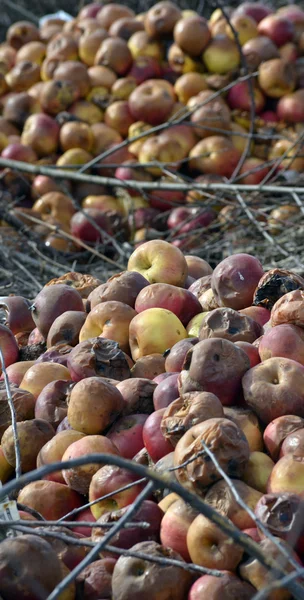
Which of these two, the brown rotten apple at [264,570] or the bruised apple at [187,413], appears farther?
the bruised apple at [187,413]

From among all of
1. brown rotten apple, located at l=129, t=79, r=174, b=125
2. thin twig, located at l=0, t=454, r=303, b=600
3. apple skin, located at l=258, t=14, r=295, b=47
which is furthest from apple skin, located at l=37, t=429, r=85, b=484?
apple skin, located at l=258, t=14, r=295, b=47

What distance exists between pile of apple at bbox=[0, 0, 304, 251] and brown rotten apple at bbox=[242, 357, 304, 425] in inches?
100

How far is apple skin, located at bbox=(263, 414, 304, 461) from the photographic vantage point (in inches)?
59.9

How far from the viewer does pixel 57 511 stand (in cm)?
161

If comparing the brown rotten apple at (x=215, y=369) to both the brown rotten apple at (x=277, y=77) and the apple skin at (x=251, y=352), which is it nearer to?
the apple skin at (x=251, y=352)

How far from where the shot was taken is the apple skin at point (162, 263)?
227 centimetres

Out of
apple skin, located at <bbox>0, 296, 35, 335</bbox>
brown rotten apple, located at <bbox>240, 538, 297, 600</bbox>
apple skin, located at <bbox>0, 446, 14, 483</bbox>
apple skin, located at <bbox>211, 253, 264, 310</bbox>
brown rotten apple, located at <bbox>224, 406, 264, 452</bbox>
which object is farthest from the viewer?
apple skin, located at <bbox>0, 296, 35, 335</bbox>

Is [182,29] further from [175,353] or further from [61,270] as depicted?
[175,353]

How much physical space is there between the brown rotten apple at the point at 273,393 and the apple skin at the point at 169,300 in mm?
496

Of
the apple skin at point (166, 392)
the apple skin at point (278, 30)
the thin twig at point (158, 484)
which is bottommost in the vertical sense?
the apple skin at point (278, 30)

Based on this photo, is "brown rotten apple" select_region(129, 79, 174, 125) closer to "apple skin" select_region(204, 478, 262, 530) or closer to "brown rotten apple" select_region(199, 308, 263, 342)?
"brown rotten apple" select_region(199, 308, 263, 342)

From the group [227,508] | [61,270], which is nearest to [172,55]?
[61,270]

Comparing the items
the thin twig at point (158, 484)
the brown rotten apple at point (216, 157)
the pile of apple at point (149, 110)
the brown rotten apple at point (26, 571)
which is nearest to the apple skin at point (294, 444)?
the thin twig at point (158, 484)

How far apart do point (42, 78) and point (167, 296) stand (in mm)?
3627
